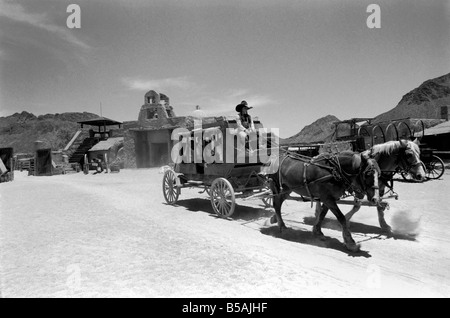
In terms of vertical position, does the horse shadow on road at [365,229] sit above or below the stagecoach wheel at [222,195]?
below

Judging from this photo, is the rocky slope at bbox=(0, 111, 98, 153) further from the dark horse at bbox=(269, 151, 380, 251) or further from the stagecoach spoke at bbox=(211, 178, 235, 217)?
the dark horse at bbox=(269, 151, 380, 251)

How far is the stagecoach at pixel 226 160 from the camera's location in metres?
7.50

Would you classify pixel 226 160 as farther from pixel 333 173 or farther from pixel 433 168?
pixel 433 168

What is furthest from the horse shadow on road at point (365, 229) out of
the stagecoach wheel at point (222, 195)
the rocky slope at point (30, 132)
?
the rocky slope at point (30, 132)

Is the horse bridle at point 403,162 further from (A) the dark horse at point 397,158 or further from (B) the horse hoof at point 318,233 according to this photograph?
(B) the horse hoof at point 318,233

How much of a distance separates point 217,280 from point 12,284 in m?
2.48

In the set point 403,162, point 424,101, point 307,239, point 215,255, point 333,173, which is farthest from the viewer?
point 424,101

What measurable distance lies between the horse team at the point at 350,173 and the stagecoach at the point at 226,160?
1.58 meters

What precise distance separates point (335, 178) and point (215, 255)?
2.55 meters

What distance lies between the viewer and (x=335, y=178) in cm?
527

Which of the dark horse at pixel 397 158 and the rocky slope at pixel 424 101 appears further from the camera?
the rocky slope at pixel 424 101

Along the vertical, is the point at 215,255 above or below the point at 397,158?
below

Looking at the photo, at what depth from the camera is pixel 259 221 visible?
24.1 ft

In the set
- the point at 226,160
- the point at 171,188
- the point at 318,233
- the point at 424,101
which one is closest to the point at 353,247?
the point at 318,233
